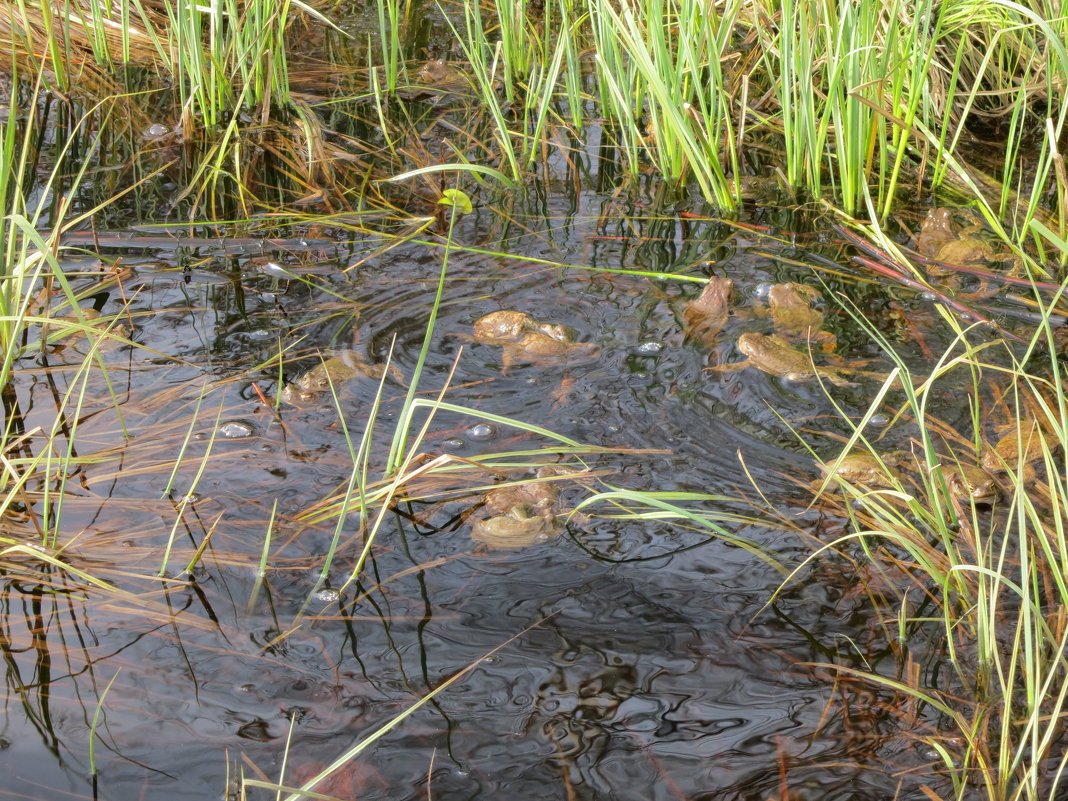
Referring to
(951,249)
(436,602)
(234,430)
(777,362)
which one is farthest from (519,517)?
(951,249)

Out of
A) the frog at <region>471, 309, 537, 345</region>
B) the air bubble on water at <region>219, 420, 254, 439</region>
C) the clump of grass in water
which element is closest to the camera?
the clump of grass in water

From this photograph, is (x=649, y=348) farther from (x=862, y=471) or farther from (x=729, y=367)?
(x=862, y=471)

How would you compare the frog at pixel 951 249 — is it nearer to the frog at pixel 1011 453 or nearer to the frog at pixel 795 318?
the frog at pixel 795 318

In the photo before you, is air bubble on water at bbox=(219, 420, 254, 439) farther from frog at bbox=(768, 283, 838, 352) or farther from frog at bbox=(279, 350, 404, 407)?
frog at bbox=(768, 283, 838, 352)

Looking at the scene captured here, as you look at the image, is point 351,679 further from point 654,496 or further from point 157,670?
point 654,496

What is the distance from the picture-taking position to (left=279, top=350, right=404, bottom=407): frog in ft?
8.13

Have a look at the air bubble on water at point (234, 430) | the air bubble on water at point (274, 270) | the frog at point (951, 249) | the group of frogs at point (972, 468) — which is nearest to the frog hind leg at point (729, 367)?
the group of frogs at point (972, 468)

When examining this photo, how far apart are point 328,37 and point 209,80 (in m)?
1.16

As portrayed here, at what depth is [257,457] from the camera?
2.30 meters

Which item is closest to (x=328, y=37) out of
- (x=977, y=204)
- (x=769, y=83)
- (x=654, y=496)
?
(x=769, y=83)

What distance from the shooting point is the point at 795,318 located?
111 inches

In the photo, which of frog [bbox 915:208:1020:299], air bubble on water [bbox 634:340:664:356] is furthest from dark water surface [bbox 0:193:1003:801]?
frog [bbox 915:208:1020:299]

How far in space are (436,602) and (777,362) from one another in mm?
1181

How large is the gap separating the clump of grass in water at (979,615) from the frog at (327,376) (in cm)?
123
